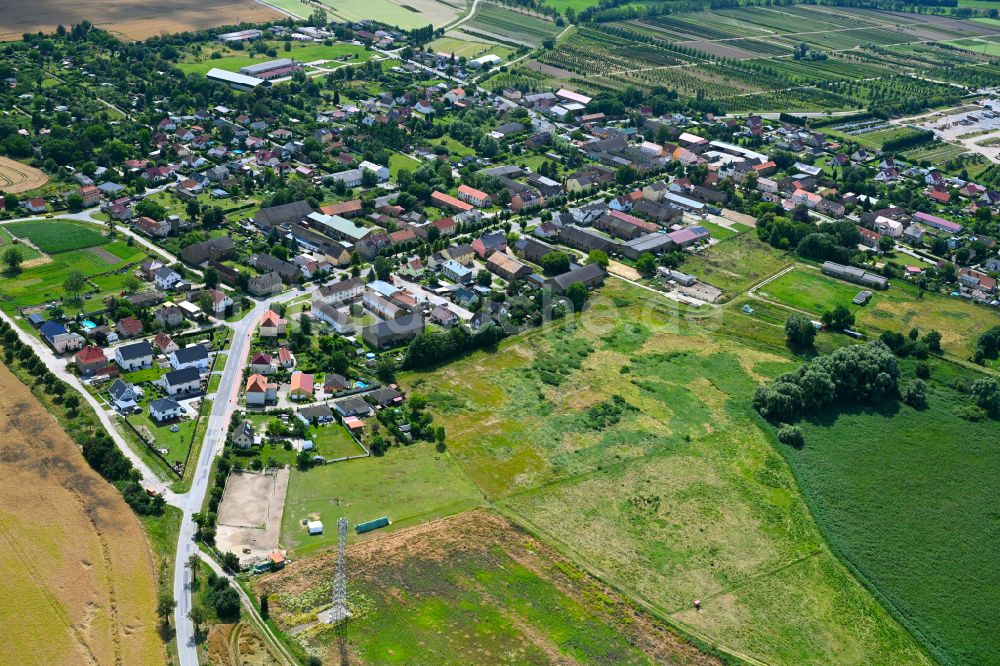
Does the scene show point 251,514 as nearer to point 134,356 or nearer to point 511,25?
point 134,356

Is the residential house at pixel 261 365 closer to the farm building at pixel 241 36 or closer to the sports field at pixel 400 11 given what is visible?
the farm building at pixel 241 36

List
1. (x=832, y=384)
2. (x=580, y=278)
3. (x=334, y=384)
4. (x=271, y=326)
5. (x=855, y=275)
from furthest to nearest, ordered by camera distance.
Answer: (x=855, y=275)
(x=580, y=278)
(x=271, y=326)
(x=832, y=384)
(x=334, y=384)

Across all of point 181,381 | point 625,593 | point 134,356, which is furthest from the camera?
point 134,356

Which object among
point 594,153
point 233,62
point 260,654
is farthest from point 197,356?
point 233,62

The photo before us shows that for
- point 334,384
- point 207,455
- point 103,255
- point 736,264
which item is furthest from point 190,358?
point 736,264

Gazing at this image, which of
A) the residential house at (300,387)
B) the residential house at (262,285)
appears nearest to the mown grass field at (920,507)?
the residential house at (300,387)

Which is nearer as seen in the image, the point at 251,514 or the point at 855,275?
the point at 251,514
